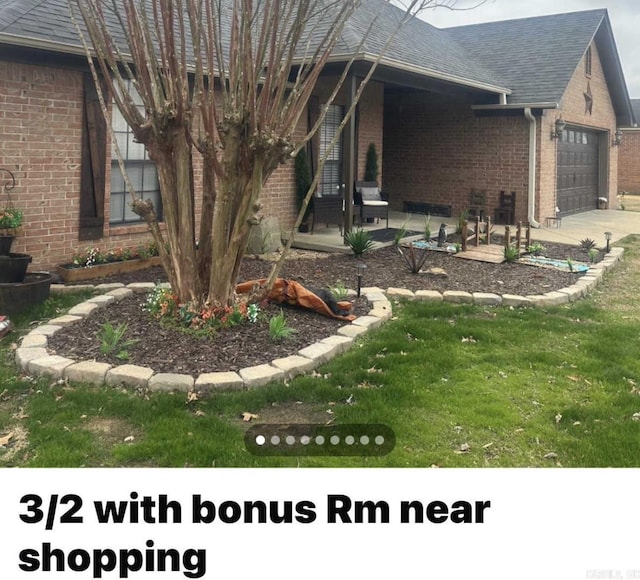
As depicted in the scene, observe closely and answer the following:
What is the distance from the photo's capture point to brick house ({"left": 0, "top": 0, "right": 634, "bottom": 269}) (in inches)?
275

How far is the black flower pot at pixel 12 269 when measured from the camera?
232 inches

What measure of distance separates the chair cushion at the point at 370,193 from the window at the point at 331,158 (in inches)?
22.4

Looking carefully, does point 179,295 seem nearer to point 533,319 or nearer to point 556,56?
point 533,319

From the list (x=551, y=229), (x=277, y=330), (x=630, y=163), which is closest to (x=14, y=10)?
(x=277, y=330)

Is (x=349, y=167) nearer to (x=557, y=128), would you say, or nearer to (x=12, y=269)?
(x=12, y=269)

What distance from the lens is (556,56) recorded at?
1442cm

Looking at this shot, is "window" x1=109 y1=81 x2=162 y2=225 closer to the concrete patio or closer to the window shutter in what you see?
the window shutter

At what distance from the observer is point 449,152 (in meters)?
14.6

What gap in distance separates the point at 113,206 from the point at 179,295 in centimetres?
360

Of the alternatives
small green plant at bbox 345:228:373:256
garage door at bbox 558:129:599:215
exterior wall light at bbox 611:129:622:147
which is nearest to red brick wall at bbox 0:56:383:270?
small green plant at bbox 345:228:373:256

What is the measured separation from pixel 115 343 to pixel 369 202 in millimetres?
7441

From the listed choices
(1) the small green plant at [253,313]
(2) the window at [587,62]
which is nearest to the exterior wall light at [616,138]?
(2) the window at [587,62]

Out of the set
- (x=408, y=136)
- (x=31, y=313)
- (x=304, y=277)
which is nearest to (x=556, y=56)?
(x=408, y=136)

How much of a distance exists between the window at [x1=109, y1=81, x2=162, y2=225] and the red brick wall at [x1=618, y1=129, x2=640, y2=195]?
25053 millimetres
